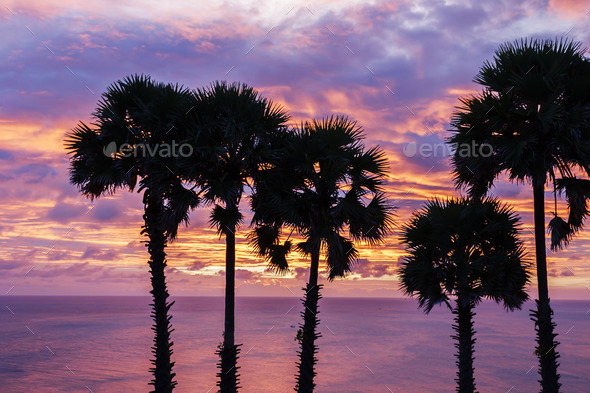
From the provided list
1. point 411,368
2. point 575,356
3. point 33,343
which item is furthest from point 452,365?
point 33,343

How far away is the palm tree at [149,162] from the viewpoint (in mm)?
16516

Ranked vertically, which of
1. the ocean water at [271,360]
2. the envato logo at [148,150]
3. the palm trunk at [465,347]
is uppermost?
the envato logo at [148,150]

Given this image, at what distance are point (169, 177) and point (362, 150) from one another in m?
6.18

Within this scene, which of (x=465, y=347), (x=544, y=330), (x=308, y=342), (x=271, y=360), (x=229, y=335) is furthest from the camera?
(x=271, y=360)

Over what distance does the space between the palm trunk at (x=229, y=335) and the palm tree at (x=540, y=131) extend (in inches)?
318

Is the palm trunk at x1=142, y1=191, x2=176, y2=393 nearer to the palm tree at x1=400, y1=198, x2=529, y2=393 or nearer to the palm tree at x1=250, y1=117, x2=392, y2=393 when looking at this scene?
the palm tree at x1=250, y1=117, x2=392, y2=393

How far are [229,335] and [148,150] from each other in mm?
6205

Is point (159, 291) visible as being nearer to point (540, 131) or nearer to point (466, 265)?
point (466, 265)

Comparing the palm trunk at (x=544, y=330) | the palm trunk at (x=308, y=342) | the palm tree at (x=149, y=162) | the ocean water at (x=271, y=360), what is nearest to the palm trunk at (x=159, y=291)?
the palm tree at (x=149, y=162)

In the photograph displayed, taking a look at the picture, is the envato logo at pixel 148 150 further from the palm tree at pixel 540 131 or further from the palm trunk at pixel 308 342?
the palm tree at pixel 540 131

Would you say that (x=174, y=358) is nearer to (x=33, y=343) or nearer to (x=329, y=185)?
(x=33, y=343)

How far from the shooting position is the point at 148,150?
16.5m

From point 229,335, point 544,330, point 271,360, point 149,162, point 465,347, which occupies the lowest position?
point 271,360

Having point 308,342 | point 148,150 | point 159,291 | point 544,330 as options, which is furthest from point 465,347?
point 148,150
